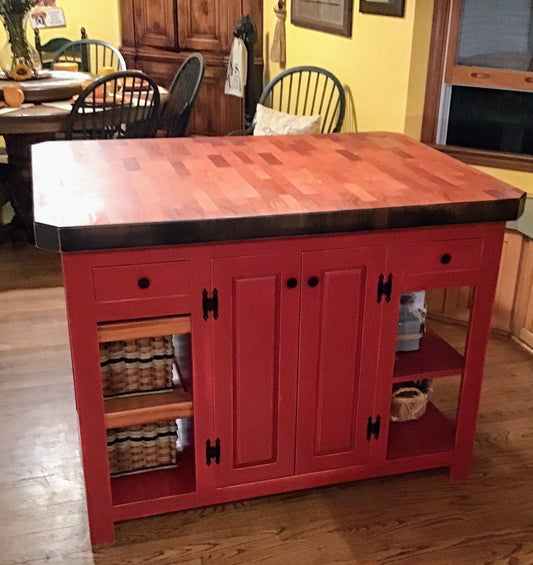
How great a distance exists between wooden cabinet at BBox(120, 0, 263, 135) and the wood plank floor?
139 inches

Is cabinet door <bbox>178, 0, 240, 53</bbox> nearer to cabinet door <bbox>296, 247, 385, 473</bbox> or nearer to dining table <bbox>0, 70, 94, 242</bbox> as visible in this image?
dining table <bbox>0, 70, 94, 242</bbox>

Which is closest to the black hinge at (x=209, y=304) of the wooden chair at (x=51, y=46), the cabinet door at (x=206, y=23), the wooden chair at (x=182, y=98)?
the wooden chair at (x=182, y=98)

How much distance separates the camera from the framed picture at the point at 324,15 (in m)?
3.59

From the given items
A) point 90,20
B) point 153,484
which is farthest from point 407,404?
point 90,20

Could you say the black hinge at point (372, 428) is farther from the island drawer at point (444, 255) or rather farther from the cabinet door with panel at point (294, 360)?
the island drawer at point (444, 255)

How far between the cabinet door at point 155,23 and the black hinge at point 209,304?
4277 millimetres

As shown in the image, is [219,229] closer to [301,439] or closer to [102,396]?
[102,396]

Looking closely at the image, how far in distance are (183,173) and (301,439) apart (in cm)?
83

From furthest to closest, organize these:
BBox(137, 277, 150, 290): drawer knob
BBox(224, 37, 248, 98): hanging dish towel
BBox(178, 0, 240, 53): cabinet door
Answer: BBox(178, 0, 240, 53): cabinet door → BBox(224, 37, 248, 98): hanging dish towel → BBox(137, 277, 150, 290): drawer knob

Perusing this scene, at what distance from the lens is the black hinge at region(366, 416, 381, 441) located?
2.09 meters

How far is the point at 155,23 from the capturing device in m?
5.64

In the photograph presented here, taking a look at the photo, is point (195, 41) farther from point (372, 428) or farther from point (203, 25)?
point (372, 428)

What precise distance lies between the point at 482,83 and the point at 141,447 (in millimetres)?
2110

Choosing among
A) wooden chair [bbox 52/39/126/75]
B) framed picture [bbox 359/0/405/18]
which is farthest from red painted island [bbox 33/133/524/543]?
wooden chair [bbox 52/39/126/75]
